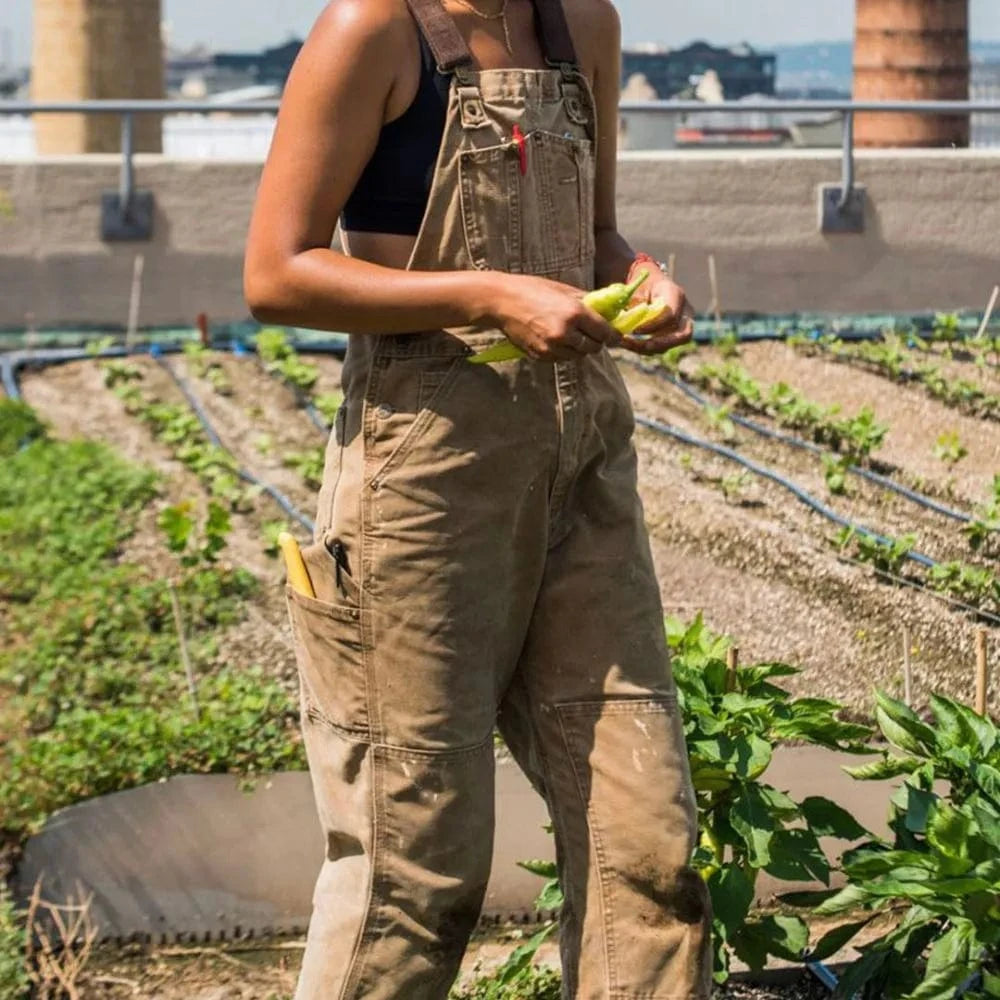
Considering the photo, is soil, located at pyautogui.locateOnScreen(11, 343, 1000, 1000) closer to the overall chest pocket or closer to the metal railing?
the metal railing

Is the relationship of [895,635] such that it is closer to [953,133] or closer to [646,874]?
[646,874]

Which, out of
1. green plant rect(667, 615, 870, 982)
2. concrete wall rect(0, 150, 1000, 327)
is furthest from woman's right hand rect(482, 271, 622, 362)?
concrete wall rect(0, 150, 1000, 327)

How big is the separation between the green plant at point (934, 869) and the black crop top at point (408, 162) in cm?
123

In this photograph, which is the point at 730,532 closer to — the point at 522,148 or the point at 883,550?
the point at 883,550

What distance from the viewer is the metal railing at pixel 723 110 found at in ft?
34.9

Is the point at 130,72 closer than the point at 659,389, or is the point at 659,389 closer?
the point at 659,389

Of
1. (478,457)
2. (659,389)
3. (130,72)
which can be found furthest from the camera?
(130,72)

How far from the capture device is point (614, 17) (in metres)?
2.96

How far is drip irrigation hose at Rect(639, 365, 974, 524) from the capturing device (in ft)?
21.9

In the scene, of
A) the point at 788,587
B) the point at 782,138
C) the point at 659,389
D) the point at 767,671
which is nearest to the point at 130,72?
the point at 782,138

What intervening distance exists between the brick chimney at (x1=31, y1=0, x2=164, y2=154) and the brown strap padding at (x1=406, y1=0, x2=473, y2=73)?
61.2ft

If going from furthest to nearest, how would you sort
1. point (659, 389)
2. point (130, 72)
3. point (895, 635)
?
point (130, 72)
point (659, 389)
point (895, 635)

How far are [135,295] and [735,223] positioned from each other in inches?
133

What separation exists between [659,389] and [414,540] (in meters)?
6.38
